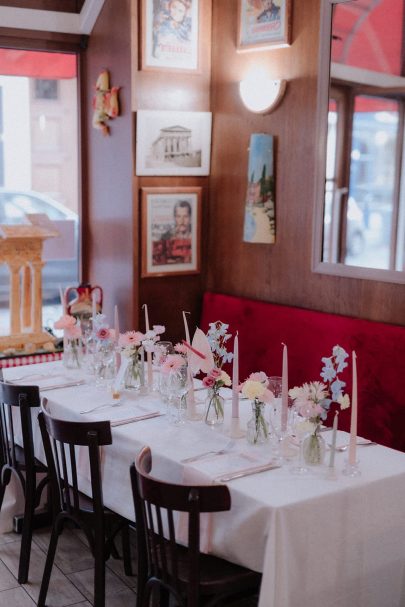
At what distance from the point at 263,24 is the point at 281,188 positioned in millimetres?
966

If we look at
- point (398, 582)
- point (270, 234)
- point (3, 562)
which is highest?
point (270, 234)

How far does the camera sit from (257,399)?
2.92m

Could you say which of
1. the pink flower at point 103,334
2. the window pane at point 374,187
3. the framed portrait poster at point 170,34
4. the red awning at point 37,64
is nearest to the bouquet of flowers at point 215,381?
the pink flower at point 103,334

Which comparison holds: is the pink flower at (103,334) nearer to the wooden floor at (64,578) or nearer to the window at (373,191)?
the wooden floor at (64,578)

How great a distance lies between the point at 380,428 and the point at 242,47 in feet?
8.00

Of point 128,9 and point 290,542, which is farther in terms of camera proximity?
point 128,9

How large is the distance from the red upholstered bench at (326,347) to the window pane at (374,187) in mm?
2929

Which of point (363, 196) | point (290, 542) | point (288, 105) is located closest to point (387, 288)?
point (288, 105)

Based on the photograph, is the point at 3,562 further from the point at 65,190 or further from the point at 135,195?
the point at 65,190

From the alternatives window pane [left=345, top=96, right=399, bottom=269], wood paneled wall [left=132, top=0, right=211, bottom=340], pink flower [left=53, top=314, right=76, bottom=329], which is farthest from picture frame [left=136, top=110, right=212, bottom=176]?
window pane [left=345, top=96, right=399, bottom=269]

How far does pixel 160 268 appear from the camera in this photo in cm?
509

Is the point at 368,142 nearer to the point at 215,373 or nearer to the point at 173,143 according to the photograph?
the point at 173,143

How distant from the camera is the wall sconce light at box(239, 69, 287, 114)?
460 centimetres

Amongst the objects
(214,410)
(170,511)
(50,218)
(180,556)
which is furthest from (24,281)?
(170,511)
